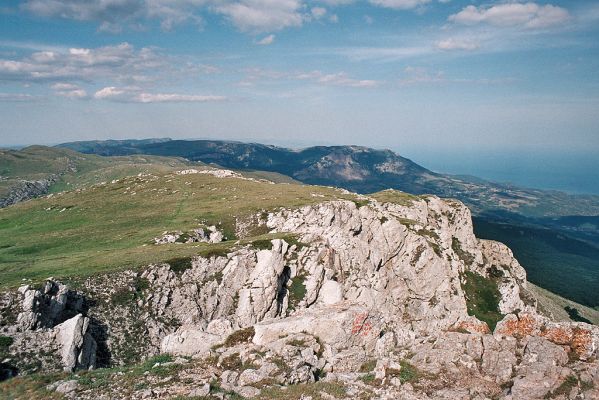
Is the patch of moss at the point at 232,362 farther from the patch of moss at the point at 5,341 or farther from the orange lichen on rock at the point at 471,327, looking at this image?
the patch of moss at the point at 5,341

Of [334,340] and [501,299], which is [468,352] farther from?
[501,299]

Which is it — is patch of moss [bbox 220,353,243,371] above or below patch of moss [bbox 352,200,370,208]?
above

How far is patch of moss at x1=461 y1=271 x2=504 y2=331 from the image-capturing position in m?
95.4

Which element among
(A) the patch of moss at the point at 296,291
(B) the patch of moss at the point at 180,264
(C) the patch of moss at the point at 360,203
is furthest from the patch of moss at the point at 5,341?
(C) the patch of moss at the point at 360,203

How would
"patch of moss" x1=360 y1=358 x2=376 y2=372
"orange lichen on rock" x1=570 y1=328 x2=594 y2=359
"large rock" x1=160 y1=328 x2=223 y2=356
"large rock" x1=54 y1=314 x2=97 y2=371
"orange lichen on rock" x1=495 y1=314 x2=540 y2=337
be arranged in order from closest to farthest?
"orange lichen on rock" x1=570 y1=328 x2=594 y2=359, "patch of moss" x1=360 y1=358 x2=376 y2=372, "orange lichen on rock" x1=495 y1=314 x2=540 y2=337, "large rock" x1=160 y1=328 x2=223 y2=356, "large rock" x1=54 y1=314 x2=97 y2=371

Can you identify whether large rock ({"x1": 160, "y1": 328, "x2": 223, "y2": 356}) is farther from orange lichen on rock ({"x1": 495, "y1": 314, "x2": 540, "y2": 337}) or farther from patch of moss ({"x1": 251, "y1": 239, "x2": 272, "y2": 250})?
patch of moss ({"x1": 251, "y1": 239, "x2": 272, "y2": 250})

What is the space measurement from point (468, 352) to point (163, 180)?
401ft

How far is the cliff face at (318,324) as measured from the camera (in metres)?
21.2

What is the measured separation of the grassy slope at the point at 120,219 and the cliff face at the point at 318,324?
20.8 ft

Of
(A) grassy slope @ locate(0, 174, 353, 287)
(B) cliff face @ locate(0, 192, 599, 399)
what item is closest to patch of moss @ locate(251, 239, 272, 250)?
(B) cliff face @ locate(0, 192, 599, 399)

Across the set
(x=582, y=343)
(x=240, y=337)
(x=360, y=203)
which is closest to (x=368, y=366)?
(x=240, y=337)

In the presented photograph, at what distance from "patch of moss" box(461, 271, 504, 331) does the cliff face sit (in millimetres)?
1062

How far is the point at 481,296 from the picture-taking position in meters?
104

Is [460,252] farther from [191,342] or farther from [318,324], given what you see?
→ [191,342]
